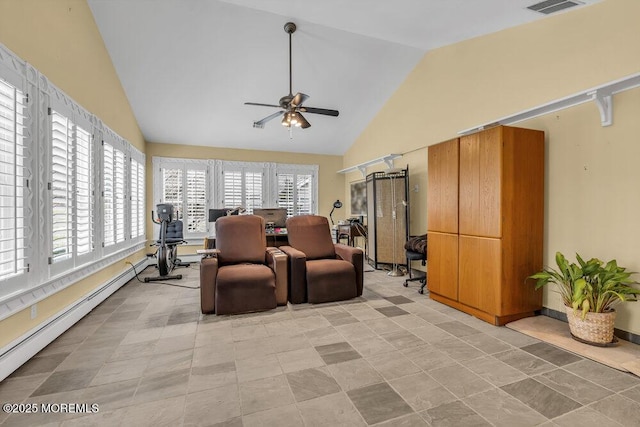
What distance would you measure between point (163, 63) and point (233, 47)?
114 centimetres

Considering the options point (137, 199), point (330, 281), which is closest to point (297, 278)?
point (330, 281)

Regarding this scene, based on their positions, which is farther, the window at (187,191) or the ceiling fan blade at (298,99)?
the window at (187,191)

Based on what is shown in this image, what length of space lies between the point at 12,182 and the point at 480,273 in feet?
14.2

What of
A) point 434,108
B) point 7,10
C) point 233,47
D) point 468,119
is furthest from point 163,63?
point 468,119

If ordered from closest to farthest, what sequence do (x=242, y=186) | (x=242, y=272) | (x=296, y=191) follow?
(x=242, y=272) < (x=242, y=186) < (x=296, y=191)

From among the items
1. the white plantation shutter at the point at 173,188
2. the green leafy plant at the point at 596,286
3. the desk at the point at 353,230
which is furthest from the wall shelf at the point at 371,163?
the white plantation shutter at the point at 173,188

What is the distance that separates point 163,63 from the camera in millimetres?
4383

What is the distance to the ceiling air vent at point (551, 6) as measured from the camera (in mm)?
2701

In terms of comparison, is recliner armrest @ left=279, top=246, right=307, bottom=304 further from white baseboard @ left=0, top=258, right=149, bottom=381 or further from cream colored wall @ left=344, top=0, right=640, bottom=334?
cream colored wall @ left=344, top=0, right=640, bottom=334

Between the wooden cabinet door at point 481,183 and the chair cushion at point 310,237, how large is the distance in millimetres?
1836

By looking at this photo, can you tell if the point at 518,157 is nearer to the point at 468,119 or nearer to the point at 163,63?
the point at 468,119

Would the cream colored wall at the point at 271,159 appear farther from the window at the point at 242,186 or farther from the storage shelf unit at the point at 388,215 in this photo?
the storage shelf unit at the point at 388,215

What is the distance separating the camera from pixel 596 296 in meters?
2.56

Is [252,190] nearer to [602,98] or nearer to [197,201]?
[197,201]
